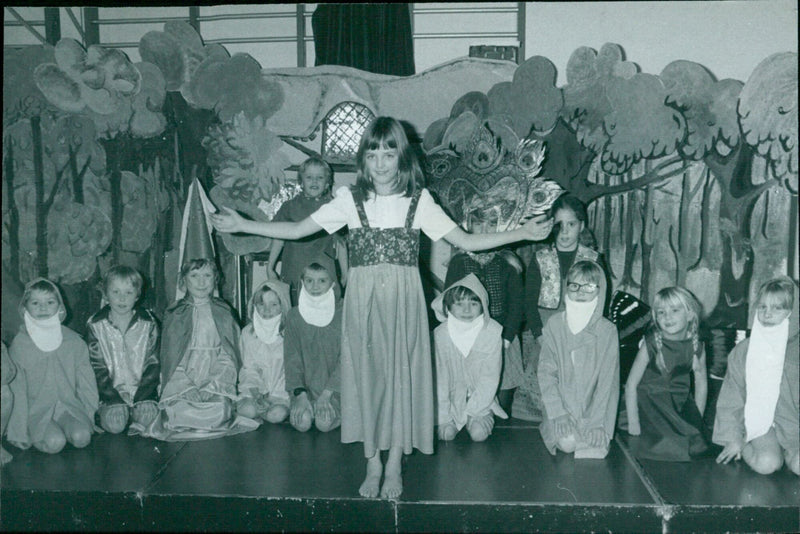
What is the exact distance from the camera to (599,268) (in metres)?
3.46

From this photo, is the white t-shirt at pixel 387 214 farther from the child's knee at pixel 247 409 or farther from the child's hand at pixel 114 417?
the child's hand at pixel 114 417

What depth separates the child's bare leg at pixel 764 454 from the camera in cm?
313

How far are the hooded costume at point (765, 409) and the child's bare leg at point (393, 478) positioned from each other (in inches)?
65.1

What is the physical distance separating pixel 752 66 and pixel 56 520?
4.67 metres

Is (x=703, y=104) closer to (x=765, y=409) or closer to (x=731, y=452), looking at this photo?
(x=765, y=409)

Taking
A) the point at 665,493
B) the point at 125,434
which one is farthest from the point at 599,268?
the point at 125,434

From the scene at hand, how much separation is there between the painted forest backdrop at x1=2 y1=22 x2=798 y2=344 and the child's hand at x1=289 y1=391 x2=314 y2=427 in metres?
1.10

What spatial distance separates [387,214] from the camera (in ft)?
9.19

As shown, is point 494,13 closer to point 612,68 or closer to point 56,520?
point 612,68

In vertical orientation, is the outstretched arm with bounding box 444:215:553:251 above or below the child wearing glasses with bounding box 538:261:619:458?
above

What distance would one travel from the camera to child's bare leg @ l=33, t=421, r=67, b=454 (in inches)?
135

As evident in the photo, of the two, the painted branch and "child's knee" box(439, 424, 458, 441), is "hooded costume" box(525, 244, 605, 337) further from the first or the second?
the painted branch

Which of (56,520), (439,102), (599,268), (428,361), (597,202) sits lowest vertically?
(56,520)

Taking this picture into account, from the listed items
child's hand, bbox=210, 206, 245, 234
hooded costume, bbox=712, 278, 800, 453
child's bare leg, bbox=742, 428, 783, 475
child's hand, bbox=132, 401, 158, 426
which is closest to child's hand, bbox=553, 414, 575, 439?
hooded costume, bbox=712, 278, 800, 453
